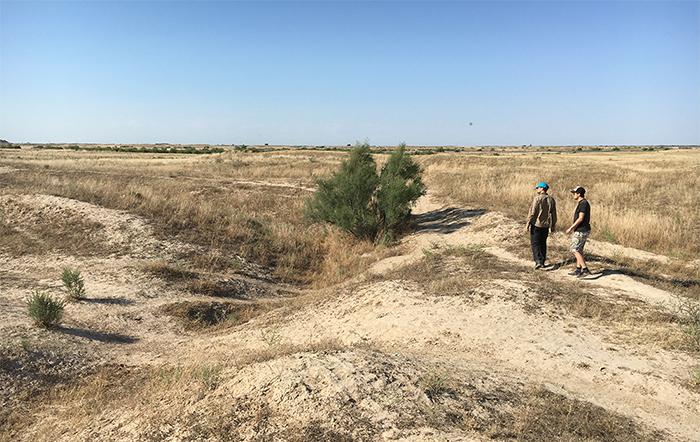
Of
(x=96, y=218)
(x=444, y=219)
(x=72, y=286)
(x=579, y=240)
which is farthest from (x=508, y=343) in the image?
(x=96, y=218)

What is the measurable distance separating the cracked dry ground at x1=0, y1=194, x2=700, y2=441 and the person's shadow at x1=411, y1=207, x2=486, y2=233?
2.83 meters

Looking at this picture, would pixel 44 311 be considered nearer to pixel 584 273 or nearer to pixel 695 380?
pixel 695 380

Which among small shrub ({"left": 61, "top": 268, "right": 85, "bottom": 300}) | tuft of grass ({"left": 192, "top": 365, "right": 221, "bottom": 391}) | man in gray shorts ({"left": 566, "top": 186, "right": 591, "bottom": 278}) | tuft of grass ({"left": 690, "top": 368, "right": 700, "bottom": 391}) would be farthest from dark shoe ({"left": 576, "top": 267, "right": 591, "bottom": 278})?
small shrub ({"left": 61, "top": 268, "right": 85, "bottom": 300})

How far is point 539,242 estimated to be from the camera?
948 centimetres

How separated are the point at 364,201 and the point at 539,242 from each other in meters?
7.16

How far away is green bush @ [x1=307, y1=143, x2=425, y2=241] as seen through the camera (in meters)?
15.0

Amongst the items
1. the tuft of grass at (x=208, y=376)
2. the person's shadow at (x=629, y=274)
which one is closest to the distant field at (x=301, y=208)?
the person's shadow at (x=629, y=274)

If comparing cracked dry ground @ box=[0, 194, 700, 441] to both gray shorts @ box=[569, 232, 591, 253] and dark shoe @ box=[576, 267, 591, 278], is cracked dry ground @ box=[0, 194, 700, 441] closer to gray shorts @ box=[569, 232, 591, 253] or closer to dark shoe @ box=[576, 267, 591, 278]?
dark shoe @ box=[576, 267, 591, 278]

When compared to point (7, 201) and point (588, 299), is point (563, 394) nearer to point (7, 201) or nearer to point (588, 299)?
point (588, 299)

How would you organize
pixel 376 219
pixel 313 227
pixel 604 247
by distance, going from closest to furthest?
pixel 604 247 → pixel 376 219 → pixel 313 227

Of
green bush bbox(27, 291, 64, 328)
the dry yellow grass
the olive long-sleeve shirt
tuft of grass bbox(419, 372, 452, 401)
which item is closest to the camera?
tuft of grass bbox(419, 372, 452, 401)

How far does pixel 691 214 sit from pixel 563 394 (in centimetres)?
1191

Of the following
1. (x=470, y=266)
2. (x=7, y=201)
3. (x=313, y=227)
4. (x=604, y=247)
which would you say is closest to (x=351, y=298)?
A: (x=470, y=266)

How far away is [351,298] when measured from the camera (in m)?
8.90
